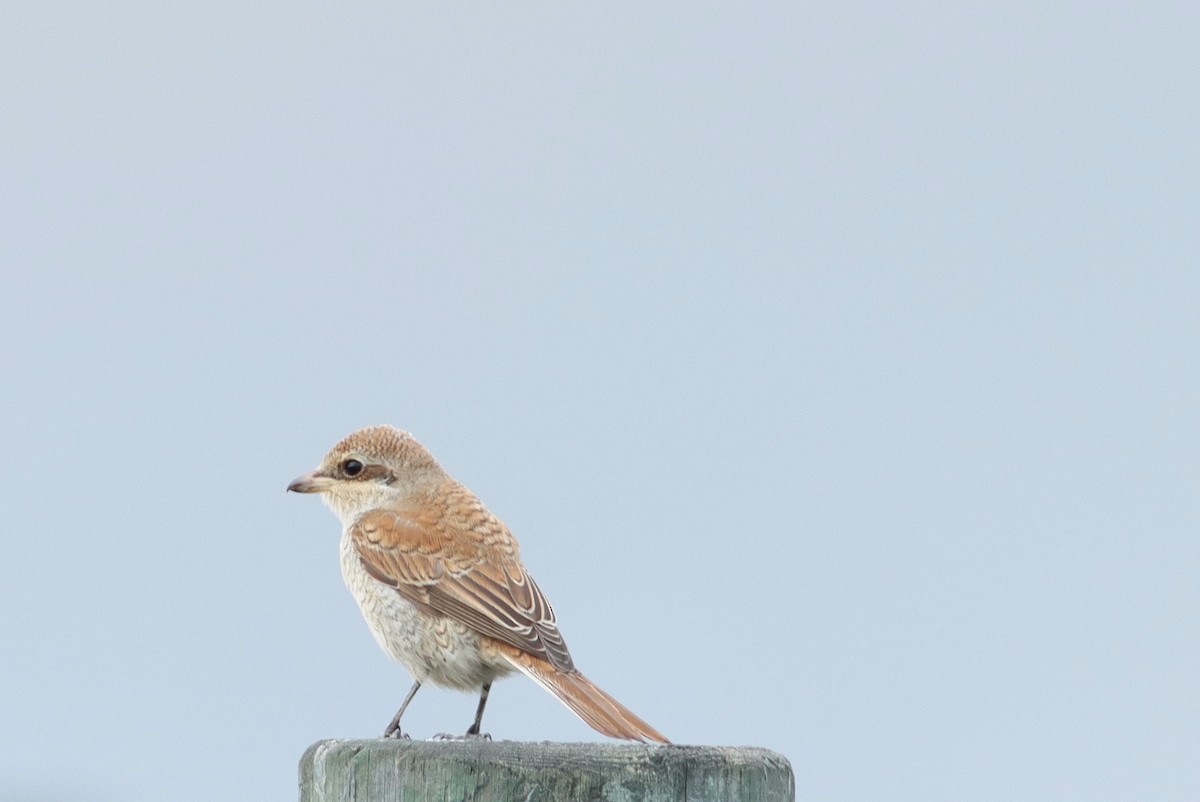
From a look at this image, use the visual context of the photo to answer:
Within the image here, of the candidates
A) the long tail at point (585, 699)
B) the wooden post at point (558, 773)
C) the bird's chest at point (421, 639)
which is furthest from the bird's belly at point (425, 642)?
the wooden post at point (558, 773)

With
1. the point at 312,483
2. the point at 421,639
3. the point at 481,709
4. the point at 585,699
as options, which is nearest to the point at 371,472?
the point at 312,483

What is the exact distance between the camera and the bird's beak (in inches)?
271

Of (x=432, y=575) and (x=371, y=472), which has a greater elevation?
(x=371, y=472)

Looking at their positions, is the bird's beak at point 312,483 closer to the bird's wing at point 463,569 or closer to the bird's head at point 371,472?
the bird's head at point 371,472

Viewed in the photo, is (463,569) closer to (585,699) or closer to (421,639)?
(421,639)

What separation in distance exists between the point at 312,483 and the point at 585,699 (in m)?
2.49

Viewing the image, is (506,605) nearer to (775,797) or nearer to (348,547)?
(348,547)

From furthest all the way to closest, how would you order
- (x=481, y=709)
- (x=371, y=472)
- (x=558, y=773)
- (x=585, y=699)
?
(x=371, y=472)
(x=481, y=709)
(x=585, y=699)
(x=558, y=773)

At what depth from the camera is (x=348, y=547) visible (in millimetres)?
6609

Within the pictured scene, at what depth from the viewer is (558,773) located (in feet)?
11.0

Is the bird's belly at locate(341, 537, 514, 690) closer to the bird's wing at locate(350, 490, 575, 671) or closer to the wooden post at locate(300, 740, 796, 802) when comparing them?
the bird's wing at locate(350, 490, 575, 671)

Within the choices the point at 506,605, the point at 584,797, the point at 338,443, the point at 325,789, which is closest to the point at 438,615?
the point at 506,605

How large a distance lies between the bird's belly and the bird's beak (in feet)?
2.16

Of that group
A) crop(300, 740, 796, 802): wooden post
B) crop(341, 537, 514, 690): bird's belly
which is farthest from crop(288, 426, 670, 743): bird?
crop(300, 740, 796, 802): wooden post
